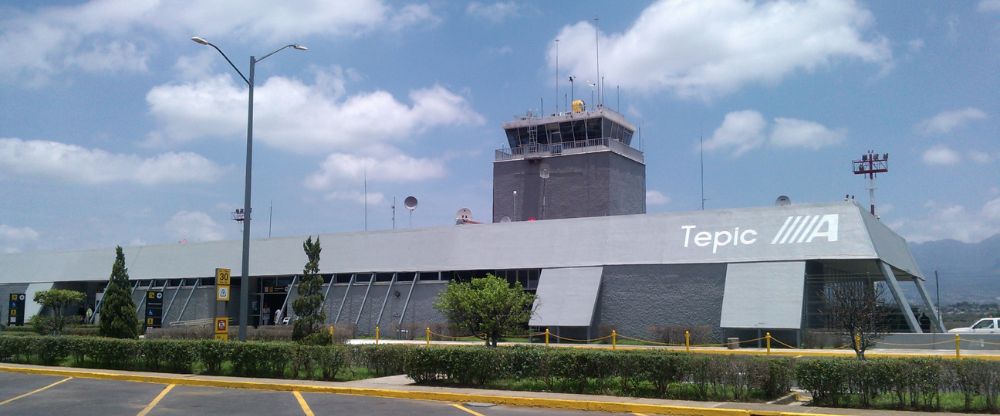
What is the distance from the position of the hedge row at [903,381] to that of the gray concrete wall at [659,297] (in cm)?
1840

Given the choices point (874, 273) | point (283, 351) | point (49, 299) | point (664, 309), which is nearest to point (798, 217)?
point (874, 273)

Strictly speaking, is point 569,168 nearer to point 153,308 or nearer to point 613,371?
point 153,308

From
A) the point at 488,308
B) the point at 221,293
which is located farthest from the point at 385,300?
the point at 488,308

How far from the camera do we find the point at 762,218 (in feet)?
115

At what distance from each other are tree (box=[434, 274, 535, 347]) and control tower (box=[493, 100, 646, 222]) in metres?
32.5

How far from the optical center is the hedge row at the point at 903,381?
14617 millimetres

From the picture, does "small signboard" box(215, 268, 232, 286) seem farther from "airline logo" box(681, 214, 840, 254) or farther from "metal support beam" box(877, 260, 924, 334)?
"metal support beam" box(877, 260, 924, 334)

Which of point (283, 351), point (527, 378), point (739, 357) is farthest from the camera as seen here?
point (283, 351)

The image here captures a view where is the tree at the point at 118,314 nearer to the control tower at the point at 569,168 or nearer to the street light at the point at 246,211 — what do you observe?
the street light at the point at 246,211

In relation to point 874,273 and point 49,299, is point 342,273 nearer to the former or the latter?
point 49,299

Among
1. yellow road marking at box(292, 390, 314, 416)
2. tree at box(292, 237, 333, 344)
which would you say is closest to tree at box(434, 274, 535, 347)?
tree at box(292, 237, 333, 344)

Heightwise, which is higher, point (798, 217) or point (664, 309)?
point (798, 217)

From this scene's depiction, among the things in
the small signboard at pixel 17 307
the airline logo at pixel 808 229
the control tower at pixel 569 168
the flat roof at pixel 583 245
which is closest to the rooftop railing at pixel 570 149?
the control tower at pixel 569 168

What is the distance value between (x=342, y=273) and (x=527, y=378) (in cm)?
2792
